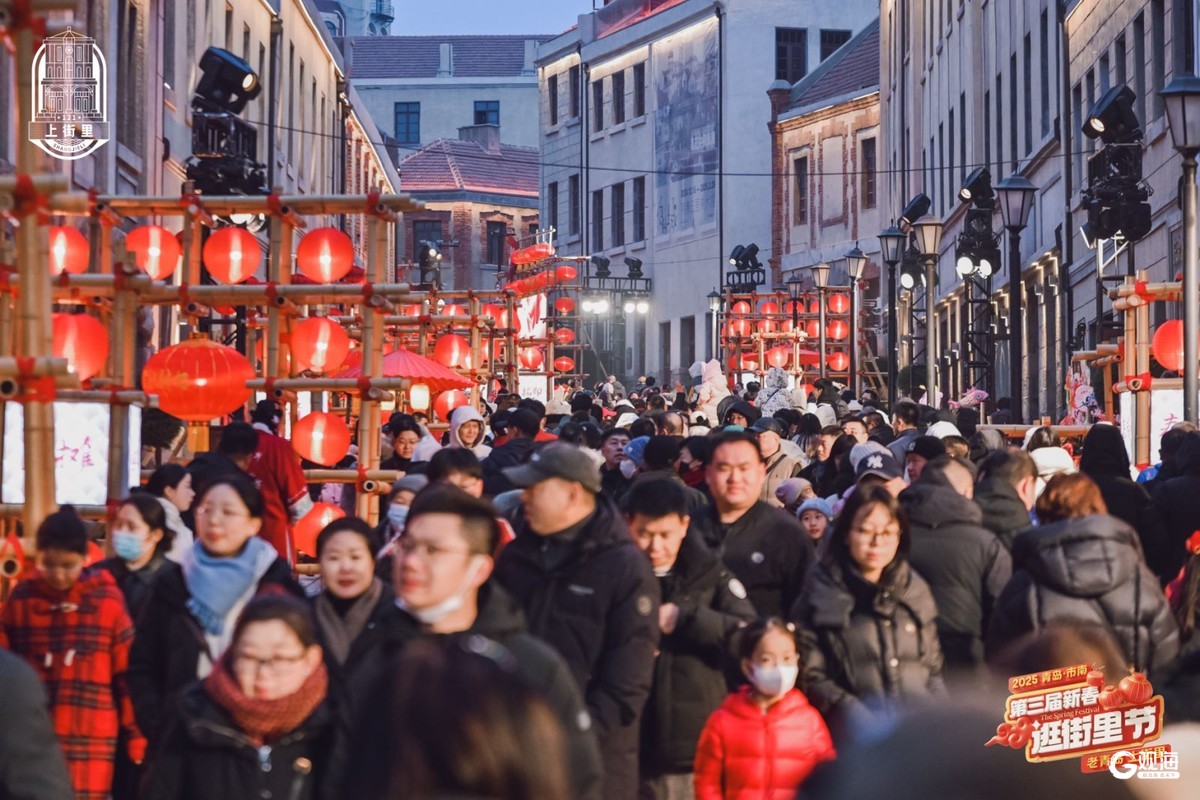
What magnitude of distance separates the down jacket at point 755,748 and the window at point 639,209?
183ft

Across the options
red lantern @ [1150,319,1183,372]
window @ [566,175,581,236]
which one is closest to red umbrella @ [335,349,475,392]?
red lantern @ [1150,319,1183,372]

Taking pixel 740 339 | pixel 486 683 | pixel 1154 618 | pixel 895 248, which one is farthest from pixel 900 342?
pixel 486 683

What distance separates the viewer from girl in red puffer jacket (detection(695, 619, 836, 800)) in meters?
6.02

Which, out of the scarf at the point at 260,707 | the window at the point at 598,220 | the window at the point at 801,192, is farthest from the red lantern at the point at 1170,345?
the window at the point at 598,220

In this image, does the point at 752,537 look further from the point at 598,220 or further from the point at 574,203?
the point at 574,203

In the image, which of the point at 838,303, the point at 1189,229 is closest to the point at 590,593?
the point at 1189,229

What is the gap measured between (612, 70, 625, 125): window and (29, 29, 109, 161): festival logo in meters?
42.6

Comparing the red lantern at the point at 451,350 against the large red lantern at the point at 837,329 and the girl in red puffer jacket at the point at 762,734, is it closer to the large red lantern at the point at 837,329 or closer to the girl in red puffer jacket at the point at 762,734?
the girl in red puffer jacket at the point at 762,734

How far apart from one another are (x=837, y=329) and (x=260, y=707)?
35.4 metres

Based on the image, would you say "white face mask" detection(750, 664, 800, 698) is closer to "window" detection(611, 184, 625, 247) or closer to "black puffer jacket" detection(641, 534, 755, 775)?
"black puffer jacket" detection(641, 534, 755, 775)

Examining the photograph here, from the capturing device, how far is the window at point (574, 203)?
6631cm

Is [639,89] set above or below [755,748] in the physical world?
above

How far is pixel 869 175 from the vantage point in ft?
173

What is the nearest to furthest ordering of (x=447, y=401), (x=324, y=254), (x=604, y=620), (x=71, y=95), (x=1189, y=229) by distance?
(x=604, y=620)
(x=1189, y=229)
(x=324, y=254)
(x=71, y=95)
(x=447, y=401)
